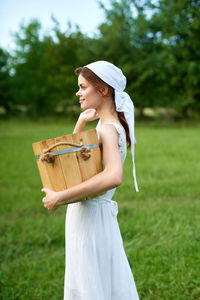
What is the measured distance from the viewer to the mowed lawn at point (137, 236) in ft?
9.96

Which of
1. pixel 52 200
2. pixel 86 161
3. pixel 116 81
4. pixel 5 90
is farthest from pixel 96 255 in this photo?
pixel 5 90

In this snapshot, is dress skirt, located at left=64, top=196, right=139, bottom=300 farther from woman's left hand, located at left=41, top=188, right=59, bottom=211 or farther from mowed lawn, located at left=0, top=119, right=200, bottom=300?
mowed lawn, located at left=0, top=119, right=200, bottom=300

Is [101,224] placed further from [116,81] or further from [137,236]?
[137,236]

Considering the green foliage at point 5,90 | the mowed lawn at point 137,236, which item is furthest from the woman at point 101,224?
the green foliage at point 5,90

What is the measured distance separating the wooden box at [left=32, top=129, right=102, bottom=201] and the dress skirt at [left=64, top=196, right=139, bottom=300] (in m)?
0.26

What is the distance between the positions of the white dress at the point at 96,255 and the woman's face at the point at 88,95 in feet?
0.65

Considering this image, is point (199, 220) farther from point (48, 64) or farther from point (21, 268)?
point (48, 64)

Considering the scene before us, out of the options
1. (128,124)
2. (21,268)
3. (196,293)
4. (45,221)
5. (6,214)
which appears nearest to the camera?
(128,124)

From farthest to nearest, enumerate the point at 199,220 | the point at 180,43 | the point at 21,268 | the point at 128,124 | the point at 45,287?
1. the point at 180,43
2. the point at 199,220
3. the point at 21,268
4. the point at 45,287
5. the point at 128,124

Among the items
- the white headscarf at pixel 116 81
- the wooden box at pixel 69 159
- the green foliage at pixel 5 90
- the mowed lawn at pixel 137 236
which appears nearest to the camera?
the wooden box at pixel 69 159

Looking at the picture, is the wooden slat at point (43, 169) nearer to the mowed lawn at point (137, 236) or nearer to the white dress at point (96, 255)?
the white dress at point (96, 255)

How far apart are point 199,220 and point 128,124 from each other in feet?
9.42

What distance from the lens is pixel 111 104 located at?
1.86 m

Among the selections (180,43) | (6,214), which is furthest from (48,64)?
(6,214)
